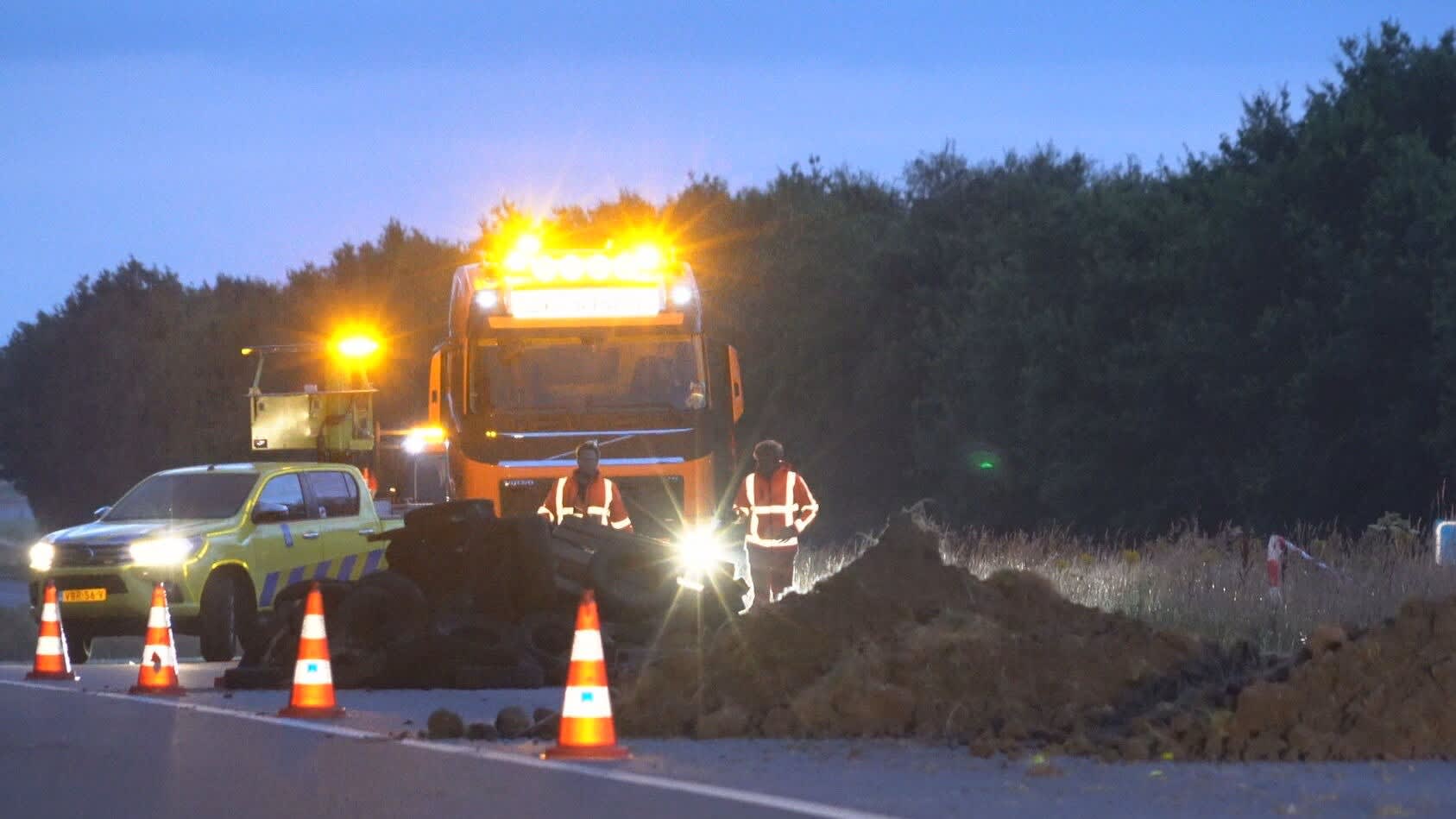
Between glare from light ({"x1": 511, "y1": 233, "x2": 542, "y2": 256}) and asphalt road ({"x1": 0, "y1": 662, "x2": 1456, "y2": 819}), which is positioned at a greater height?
glare from light ({"x1": 511, "y1": 233, "x2": 542, "y2": 256})

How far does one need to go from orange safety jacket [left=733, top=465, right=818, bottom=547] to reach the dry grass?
1.74 feet

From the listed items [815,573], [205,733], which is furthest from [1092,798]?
[815,573]

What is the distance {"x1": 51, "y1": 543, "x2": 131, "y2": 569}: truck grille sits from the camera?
21125mm

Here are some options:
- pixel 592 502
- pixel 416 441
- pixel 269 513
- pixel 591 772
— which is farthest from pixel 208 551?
pixel 416 441

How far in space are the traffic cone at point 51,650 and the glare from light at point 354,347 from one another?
1917 cm

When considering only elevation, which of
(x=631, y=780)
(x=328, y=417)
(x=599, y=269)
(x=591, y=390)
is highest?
(x=328, y=417)

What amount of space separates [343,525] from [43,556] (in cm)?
314

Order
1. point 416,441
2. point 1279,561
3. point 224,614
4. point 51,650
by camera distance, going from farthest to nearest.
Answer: point 416,441, point 224,614, point 1279,561, point 51,650

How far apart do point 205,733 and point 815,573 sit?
15.4m

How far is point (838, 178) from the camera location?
2749 inches

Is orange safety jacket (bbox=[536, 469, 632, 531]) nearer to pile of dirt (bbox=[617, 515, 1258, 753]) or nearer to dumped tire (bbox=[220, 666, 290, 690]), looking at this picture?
dumped tire (bbox=[220, 666, 290, 690])

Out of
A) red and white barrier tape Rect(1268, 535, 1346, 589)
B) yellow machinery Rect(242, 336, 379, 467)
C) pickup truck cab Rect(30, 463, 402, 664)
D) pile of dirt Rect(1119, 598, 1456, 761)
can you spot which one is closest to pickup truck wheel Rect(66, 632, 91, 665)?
pickup truck cab Rect(30, 463, 402, 664)

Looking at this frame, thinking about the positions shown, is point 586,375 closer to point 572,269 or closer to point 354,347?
point 572,269

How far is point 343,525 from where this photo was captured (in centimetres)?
2355
